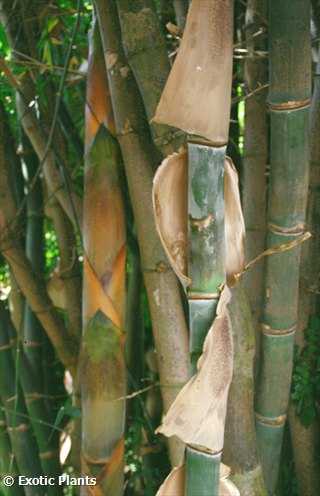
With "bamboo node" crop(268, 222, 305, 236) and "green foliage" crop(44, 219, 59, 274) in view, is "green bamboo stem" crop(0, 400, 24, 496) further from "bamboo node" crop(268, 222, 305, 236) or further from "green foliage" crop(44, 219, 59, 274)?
"bamboo node" crop(268, 222, 305, 236)

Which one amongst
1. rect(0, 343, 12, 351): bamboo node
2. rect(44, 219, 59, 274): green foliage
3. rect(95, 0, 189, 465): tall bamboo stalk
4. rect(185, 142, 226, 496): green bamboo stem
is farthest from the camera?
rect(44, 219, 59, 274): green foliage

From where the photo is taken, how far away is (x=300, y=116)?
760 millimetres

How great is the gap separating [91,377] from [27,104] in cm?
48

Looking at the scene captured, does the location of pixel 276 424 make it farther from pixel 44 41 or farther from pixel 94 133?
pixel 44 41

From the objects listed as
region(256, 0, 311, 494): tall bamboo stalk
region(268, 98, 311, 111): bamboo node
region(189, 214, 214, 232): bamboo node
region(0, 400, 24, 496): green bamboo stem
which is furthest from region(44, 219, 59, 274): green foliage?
region(189, 214, 214, 232): bamboo node

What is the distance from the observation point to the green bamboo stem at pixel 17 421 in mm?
1257

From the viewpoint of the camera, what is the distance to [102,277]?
929 millimetres

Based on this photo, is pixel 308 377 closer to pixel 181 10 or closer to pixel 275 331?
pixel 275 331

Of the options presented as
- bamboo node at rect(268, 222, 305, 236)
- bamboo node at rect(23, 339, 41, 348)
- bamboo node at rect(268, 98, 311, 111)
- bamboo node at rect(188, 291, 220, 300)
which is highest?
bamboo node at rect(268, 98, 311, 111)

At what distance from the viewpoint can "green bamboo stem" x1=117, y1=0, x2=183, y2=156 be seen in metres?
0.78

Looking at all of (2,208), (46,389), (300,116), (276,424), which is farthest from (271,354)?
(46,389)

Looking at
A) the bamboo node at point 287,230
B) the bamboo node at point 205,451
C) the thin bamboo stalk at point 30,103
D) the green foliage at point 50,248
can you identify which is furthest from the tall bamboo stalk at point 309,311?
the green foliage at point 50,248

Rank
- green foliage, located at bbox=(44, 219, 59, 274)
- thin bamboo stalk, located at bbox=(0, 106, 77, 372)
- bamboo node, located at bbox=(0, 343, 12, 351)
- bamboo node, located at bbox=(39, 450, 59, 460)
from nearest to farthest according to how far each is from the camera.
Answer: thin bamboo stalk, located at bbox=(0, 106, 77, 372) → bamboo node, located at bbox=(0, 343, 12, 351) → bamboo node, located at bbox=(39, 450, 59, 460) → green foliage, located at bbox=(44, 219, 59, 274)

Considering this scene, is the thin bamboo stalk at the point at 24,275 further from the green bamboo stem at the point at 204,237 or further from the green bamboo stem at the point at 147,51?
the green bamboo stem at the point at 204,237
